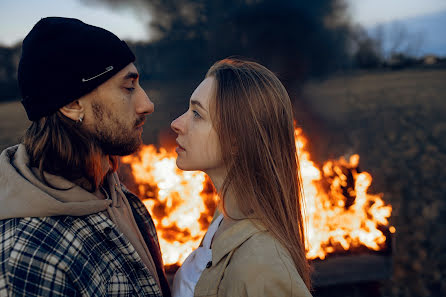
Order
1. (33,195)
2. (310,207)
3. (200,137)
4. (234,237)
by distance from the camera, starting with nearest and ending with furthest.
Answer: (33,195), (234,237), (200,137), (310,207)

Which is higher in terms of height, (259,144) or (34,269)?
(259,144)

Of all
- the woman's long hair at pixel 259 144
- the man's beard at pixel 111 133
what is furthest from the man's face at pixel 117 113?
the woman's long hair at pixel 259 144

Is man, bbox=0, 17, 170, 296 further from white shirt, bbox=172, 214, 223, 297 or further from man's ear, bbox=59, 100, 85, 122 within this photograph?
white shirt, bbox=172, 214, 223, 297

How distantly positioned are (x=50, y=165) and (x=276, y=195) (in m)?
1.37

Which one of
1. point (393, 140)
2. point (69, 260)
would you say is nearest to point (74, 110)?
point (69, 260)

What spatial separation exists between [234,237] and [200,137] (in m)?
0.67

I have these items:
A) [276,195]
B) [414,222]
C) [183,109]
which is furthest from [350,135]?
[276,195]

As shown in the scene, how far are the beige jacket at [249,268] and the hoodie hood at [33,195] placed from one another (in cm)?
80

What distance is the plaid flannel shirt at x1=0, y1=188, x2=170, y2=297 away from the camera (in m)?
1.63

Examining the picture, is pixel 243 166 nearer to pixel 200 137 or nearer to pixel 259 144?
pixel 259 144

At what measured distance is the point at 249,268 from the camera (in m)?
1.67

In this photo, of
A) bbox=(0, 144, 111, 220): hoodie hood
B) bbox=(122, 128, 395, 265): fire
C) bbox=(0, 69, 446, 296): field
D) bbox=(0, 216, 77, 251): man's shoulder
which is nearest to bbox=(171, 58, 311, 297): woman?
bbox=(0, 144, 111, 220): hoodie hood

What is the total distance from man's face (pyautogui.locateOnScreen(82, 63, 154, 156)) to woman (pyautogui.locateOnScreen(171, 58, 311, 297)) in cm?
32

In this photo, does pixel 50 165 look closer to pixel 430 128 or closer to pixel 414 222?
pixel 414 222
